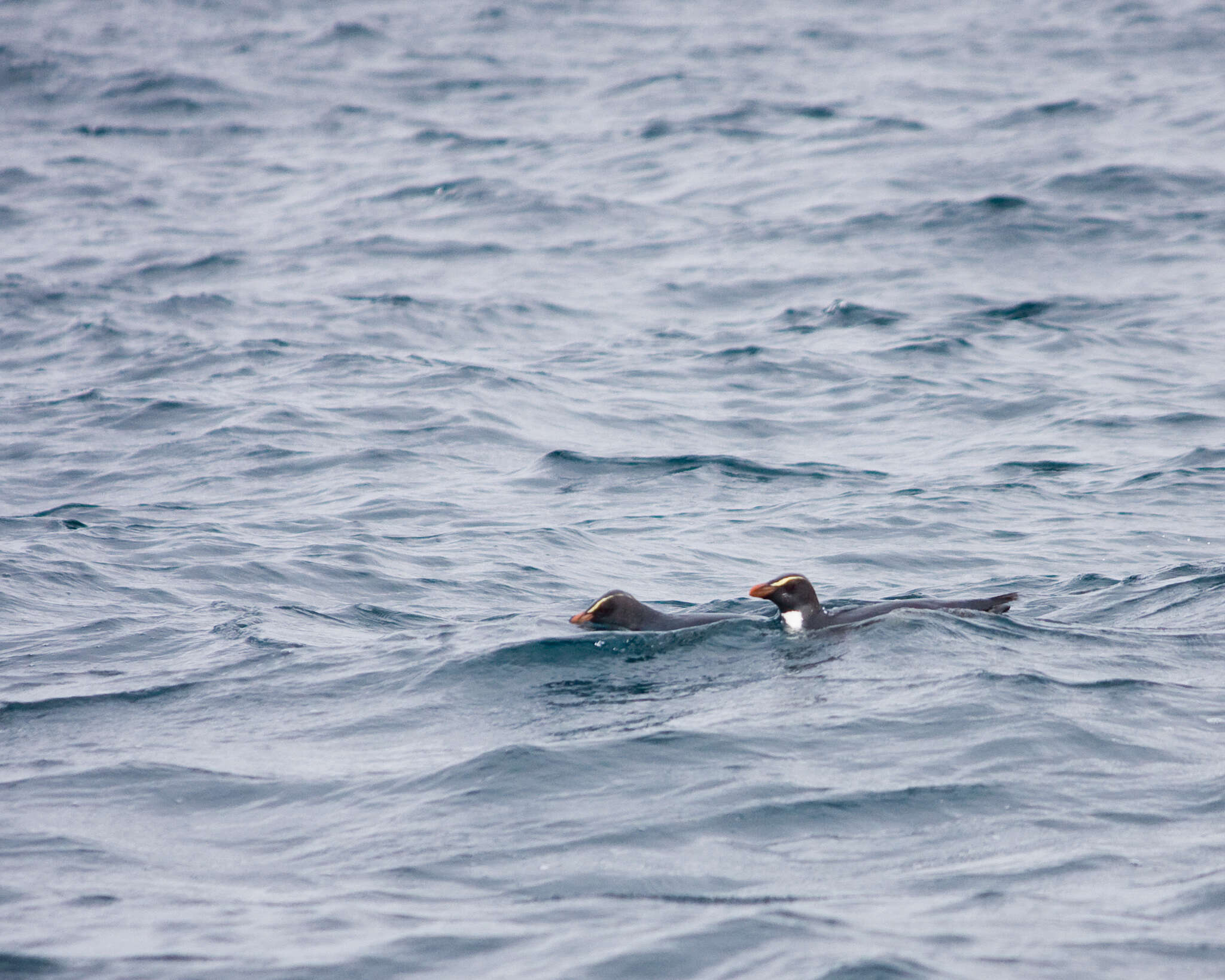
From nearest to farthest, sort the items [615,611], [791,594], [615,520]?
[615,611]
[791,594]
[615,520]

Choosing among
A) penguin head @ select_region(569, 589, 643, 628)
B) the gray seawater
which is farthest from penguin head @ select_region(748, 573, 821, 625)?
penguin head @ select_region(569, 589, 643, 628)

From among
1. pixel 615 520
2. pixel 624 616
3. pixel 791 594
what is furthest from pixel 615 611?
pixel 615 520

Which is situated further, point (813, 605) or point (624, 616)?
point (813, 605)

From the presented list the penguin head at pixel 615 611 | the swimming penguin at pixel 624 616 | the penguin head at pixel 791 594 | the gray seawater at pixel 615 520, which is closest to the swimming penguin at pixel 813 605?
the penguin head at pixel 791 594

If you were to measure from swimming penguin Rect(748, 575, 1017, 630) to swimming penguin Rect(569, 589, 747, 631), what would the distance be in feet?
1.78

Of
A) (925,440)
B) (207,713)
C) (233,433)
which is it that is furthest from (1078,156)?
(207,713)

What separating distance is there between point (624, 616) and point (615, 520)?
12.0 feet

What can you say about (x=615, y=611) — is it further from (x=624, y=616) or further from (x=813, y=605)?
(x=813, y=605)

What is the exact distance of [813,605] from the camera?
391 inches

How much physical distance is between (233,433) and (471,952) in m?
10.7

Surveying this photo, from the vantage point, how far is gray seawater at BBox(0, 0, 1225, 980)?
6.37 metres

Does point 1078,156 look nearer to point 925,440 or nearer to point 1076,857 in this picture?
point 925,440

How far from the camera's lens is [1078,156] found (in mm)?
25594

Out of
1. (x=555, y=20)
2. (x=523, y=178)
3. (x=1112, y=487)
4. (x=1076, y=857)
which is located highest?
(x=555, y=20)
